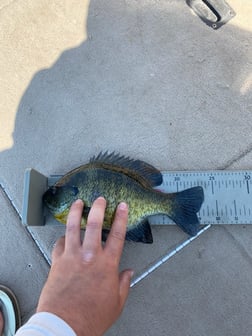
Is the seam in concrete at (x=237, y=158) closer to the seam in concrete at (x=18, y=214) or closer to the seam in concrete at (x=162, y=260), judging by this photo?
the seam in concrete at (x=162, y=260)

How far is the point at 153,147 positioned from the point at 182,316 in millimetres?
736

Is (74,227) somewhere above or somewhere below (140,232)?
above

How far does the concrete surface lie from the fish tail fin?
0.58 ft

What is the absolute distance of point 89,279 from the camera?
1120 mm

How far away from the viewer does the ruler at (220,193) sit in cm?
145

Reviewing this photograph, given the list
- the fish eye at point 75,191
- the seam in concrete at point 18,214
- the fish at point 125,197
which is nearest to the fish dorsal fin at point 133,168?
the fish at point 125,197

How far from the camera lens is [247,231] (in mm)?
1485

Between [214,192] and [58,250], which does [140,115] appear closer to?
[214,192]

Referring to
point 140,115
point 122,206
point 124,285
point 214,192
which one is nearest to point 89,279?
point 124,285

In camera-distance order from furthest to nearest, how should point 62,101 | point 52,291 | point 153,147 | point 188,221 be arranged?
point 62,101
point 153,147
point 188,221
point 52,291

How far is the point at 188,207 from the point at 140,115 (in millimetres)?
532

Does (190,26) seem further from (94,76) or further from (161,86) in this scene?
(94,76)

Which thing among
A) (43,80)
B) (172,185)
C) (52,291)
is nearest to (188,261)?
(172,185)

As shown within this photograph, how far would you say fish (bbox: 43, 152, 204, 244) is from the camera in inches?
51.5
